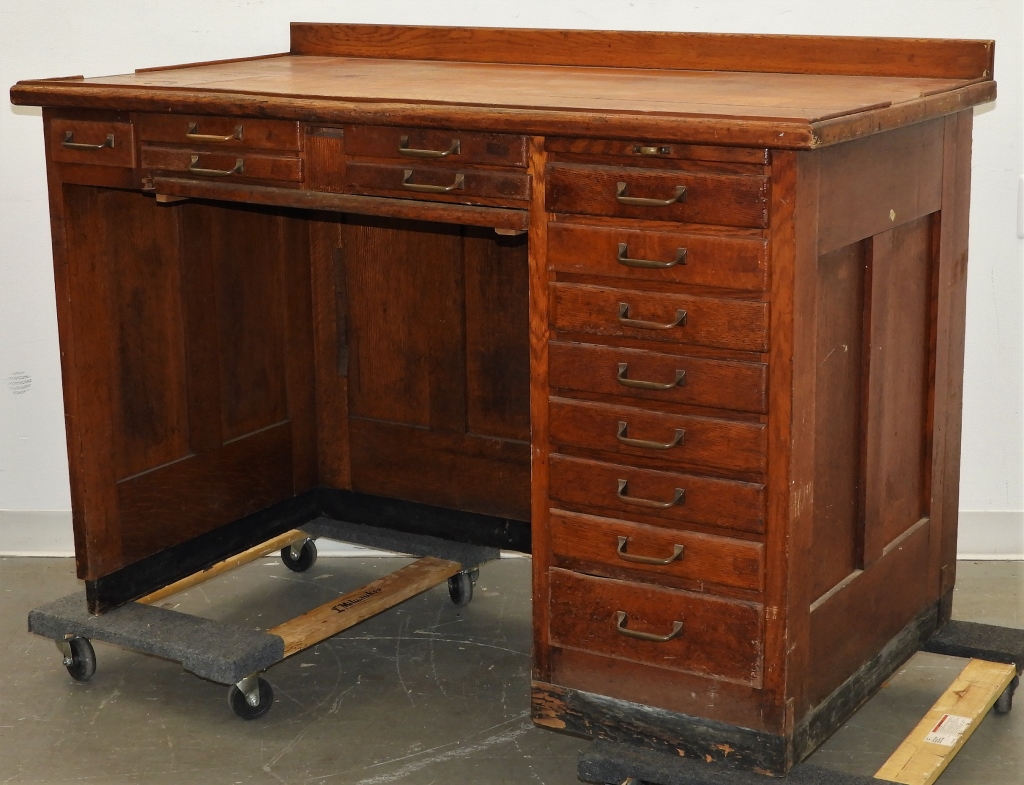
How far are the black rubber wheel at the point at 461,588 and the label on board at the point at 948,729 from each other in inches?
49.5

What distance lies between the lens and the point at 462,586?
3764 mm

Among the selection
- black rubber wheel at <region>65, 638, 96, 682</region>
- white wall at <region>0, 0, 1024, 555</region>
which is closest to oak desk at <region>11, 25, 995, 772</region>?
black rubber wheel at <region>65, 638, 96, 682</region>

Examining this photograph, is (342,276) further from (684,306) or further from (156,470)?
(684,306)

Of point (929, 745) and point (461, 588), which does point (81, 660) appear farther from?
point (929, 745)

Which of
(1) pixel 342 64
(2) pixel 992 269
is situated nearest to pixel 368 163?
(1) pixel 342 64

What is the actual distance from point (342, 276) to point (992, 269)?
5.20 ft

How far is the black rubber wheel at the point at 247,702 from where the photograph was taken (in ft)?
10.3

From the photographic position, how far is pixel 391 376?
3773 millimetres

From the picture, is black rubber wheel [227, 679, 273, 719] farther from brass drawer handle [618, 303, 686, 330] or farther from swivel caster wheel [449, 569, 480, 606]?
brass drawer handle [618, 303, 686, 330]

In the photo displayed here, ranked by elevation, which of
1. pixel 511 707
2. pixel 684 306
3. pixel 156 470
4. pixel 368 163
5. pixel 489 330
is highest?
pixel 368 163

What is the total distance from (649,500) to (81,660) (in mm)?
1482

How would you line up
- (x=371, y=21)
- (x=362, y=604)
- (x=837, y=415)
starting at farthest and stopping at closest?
(x=371, y=21) → (x=362, y=604) → (x=837, y=415)

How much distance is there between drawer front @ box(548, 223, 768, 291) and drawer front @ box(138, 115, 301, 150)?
1.89 feet

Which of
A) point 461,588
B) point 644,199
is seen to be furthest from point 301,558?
point 644,199
